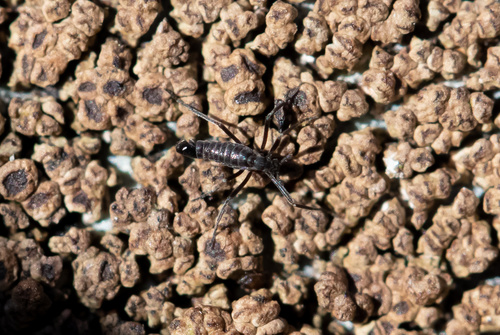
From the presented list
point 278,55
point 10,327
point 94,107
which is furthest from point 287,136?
point 10,327

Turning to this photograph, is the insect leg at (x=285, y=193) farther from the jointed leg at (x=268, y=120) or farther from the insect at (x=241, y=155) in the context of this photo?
the jointed leg at (x=268, y=120)

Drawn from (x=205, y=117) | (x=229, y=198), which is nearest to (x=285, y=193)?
(x=229, y=198)

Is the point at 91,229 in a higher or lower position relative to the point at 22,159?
lower

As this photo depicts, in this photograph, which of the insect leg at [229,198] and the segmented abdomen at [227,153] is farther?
the segmented abdomen at [227,153]

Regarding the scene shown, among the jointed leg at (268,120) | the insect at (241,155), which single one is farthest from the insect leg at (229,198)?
the jointed leg at (268,120)

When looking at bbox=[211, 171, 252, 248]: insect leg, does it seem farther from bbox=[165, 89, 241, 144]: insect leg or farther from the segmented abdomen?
bbox=[165, 89, 241, 144]: insect leg

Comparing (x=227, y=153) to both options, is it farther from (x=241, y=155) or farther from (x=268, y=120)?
(x=268, y=120)

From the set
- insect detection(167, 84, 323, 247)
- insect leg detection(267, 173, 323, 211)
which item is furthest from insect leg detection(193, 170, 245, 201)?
insect leg detection(267, 173, 323, 211)

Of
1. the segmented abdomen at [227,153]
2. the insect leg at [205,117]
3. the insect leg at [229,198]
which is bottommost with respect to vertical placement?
the insect leg at [229,198]

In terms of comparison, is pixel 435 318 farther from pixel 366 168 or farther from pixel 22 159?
pixel 22 159

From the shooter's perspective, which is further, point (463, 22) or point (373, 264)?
point (373, 264)
